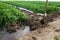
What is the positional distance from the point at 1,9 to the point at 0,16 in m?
0.63

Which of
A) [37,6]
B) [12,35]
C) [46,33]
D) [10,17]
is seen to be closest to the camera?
[46,33]

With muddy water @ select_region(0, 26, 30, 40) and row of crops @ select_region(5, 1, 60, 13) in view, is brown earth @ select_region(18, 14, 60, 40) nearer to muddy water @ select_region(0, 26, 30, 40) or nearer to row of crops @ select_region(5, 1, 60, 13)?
muddy water @ select_region(0, 26, 30, 40)

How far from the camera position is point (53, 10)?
7832 millimetres

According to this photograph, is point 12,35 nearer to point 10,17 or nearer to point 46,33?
point 10,17

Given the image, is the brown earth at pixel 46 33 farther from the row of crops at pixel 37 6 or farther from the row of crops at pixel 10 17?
the row of crops at pixel 37 6

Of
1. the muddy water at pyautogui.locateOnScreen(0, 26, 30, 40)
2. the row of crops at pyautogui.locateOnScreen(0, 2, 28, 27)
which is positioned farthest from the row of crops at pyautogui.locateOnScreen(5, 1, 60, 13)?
the muddy water at pyautogui.locateOnScreen(0, 26, 30, 40)

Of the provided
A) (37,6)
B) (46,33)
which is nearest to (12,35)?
(46,33)

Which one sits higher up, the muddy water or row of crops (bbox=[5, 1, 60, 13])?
row of crops (bbox=[5, 1, 60, 13])

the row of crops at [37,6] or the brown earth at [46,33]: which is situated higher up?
the row of crops at [37,6]

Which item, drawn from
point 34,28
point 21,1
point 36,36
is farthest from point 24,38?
point 21,1

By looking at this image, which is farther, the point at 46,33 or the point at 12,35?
the point at 12,35

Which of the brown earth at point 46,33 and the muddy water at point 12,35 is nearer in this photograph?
the brown earth at point 46,33

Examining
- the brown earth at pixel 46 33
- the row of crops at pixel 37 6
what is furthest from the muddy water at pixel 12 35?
the row of crops at pixel 37 6

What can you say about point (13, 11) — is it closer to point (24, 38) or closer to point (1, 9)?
point (1, 9)
